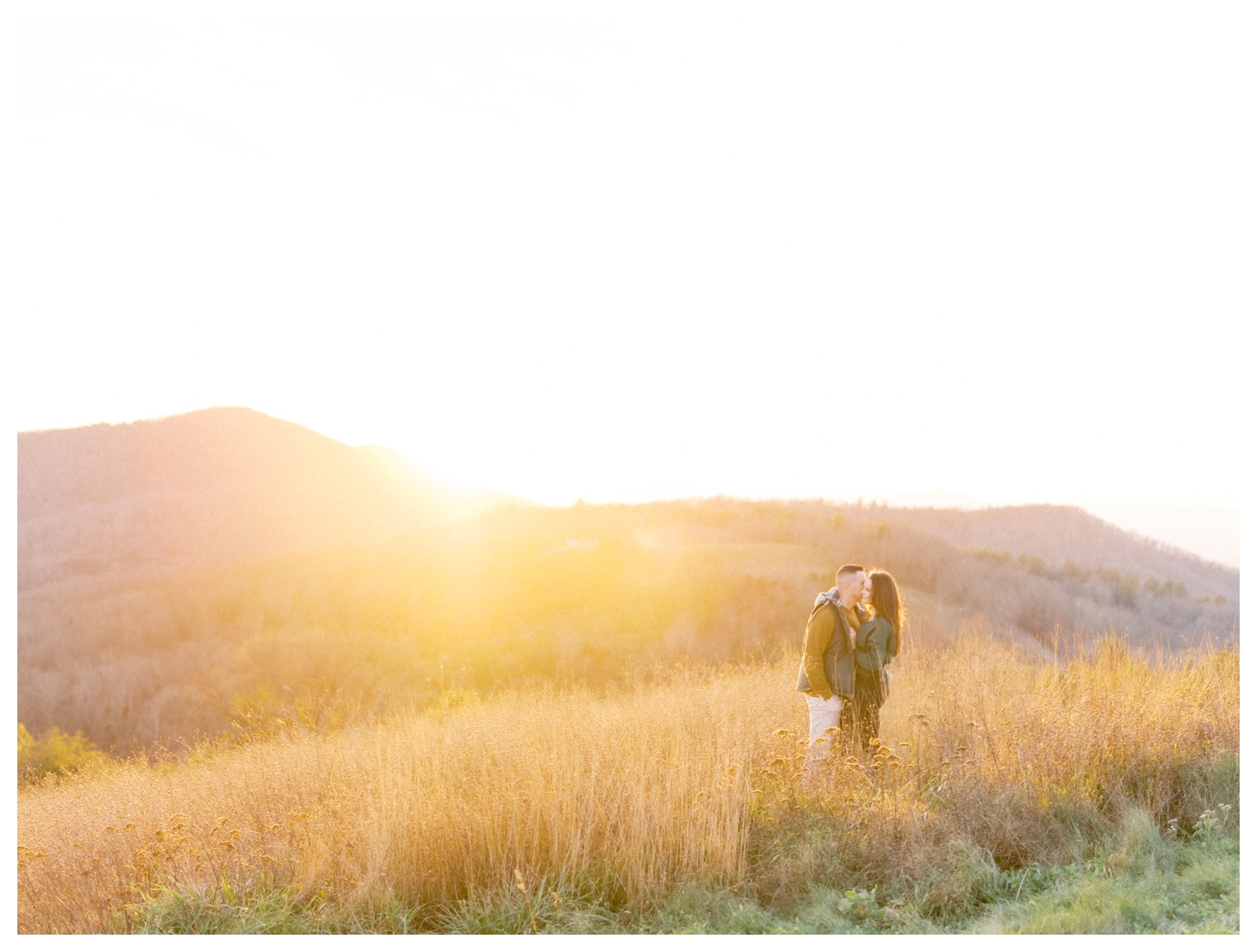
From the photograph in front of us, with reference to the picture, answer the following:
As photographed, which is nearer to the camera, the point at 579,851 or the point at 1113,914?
the point at 1113,914

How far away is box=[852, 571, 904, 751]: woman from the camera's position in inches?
239

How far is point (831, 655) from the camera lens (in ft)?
19.8

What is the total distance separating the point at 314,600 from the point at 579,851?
102 ft

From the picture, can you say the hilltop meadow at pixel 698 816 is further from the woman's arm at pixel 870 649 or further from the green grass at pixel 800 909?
the woman's arm at pixel 870 649

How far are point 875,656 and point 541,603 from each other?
22.2 meters

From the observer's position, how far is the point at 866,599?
6320 millimetres

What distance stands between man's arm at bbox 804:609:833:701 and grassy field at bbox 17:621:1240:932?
1.61 ft

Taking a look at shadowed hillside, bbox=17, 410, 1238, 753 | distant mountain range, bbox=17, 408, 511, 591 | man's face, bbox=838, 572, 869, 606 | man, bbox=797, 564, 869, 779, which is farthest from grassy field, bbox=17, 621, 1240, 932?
distant mountain range, bbox=17, 408, 511, 591

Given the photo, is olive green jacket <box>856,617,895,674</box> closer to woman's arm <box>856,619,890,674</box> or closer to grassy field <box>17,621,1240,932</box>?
woman's arm <box>856,619,890,674</box>

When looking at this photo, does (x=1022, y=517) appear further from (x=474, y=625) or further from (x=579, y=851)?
(x=579, y=851)

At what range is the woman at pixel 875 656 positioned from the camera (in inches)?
239

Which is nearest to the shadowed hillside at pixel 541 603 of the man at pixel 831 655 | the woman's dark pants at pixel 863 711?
the man at pixel 831 655
